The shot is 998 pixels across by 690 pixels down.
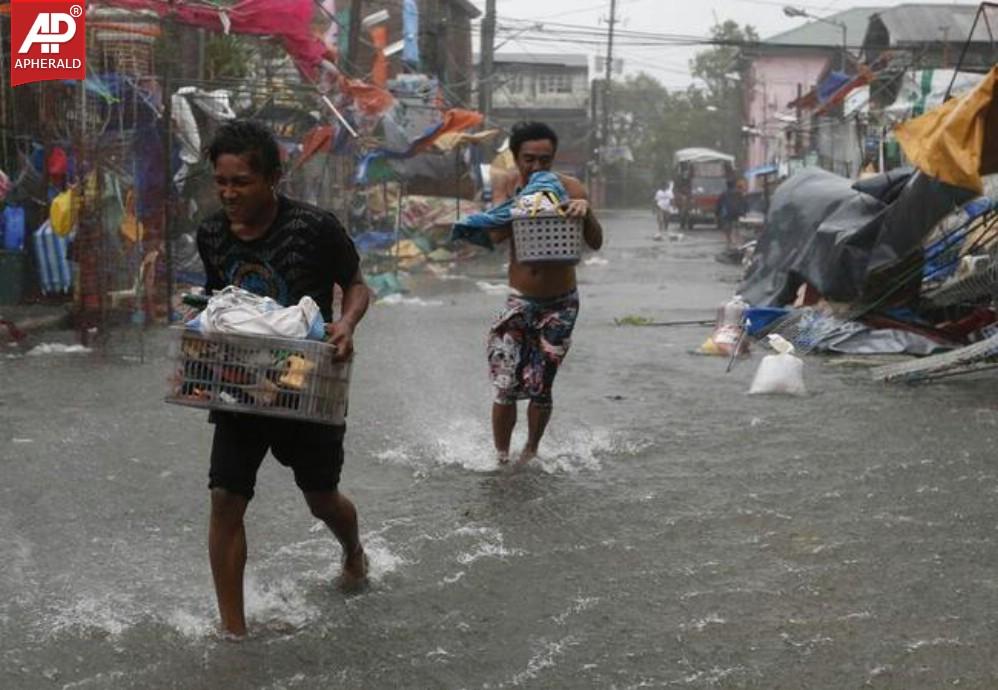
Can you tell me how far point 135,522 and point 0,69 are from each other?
8.64 meters

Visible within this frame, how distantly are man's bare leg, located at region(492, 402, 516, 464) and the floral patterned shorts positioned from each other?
0.06m

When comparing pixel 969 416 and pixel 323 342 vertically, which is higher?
pixel 323 342

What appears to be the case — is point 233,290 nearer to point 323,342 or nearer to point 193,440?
point 323,342

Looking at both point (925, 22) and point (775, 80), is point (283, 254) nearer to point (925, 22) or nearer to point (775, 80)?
point (925, 22)

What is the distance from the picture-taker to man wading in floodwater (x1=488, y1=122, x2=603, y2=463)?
645 centimetres

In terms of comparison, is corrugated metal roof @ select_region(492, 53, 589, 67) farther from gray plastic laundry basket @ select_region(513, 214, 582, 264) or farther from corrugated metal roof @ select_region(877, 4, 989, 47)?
gray plastic laundry basket @ select_region(513, 214, 582, 264)

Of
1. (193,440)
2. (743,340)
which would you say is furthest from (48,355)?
(743,340)

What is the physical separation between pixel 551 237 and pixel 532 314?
431 millimetres

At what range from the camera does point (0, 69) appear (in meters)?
13.0

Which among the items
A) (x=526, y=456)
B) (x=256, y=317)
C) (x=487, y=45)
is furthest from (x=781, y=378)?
(x=487, y=45)

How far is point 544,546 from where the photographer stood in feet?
17.6

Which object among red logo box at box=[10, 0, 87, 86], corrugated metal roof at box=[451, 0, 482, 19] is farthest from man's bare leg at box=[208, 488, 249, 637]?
corrugated metal roof at box=[451, 0, 482, 19]

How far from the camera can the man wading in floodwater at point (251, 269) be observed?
4.02 metres

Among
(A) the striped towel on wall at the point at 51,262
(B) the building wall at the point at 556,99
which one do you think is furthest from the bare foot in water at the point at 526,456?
(B) the building wall at the point at 556,99
